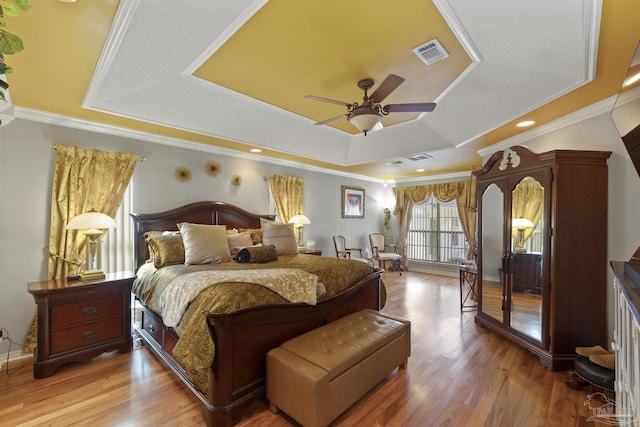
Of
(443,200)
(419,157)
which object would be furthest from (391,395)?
(443,200)

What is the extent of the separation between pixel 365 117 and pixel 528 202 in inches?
78.5

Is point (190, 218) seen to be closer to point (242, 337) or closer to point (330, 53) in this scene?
point (242, 337)

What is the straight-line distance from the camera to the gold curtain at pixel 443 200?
628 cm

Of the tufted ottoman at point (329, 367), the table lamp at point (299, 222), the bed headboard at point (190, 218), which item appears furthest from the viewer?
the table lamp at point (299, 222)

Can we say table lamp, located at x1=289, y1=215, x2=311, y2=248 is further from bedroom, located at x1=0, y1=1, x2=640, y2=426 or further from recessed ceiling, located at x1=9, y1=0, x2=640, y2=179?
recessed ceiling, located at x1=9, y1=0, x2=640, y2=179

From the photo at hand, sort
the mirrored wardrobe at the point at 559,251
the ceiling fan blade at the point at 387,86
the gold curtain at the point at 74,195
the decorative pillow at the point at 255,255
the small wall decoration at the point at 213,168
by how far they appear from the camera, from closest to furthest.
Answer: the ceiling fan blade at the point at 387,86 < the mirrored wardrobe at the point at 559,251 < the gold curtain at the point at 74,195 < the decorative pillow at the point at 255,255 < the small wall decoration at the point at 213,168

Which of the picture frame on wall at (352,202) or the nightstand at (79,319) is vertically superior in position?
the picture frame on wall at (352,202)

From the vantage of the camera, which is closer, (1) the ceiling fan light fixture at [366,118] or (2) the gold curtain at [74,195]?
(1) the ceiling fan light fixture at [366,118]

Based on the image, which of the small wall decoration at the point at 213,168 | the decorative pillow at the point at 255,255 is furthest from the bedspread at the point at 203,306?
the small wall decoration at the point at 213,168

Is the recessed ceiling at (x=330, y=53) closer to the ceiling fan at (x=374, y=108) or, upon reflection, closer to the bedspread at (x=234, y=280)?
the ceiling fan at (x=374, y=108)

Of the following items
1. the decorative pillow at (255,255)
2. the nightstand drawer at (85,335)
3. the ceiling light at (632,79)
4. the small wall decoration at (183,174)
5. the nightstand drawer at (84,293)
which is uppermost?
the ceiling light at (632,79)

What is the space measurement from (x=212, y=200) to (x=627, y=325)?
4.36 metres

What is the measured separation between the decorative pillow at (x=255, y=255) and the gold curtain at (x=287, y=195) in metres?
1.73

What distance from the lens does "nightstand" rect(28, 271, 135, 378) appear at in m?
2.53
